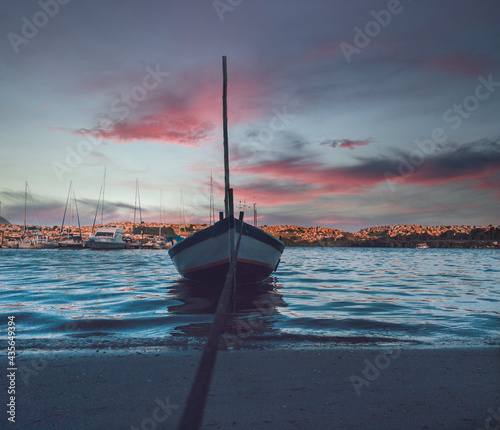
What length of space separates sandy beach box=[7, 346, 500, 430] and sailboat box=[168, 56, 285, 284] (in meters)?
6.46

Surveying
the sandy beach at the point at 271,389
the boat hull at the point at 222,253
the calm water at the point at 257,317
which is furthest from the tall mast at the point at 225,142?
the sandy beach at the point at 271,389

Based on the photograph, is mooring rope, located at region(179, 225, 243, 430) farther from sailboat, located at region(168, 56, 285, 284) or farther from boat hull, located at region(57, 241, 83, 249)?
boat hull, located at region(57, 241, 83, 249)

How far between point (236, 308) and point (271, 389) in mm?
6076

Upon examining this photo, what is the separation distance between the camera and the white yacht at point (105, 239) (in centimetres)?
6895

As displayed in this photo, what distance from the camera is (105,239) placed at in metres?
69.5

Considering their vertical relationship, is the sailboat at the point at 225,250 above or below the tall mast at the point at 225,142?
below

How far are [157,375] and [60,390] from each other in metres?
0.96

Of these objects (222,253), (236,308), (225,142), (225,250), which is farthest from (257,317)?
(225,142)

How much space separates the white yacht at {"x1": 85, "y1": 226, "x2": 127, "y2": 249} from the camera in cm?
6895

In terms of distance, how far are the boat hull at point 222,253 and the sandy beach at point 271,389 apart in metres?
6.60

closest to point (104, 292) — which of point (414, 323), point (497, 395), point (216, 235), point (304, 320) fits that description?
point (216, 235)

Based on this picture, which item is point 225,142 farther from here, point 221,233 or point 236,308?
point 236,308

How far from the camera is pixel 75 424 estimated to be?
109 inches

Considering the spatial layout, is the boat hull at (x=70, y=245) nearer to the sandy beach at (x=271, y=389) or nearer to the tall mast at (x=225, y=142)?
the tall mast at (x=225, y=142)
